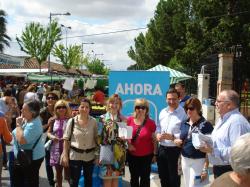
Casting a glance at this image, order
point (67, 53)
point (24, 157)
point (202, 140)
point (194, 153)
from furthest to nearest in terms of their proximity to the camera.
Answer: point (67, 53), point (24, 157), point (194, 153), point (202, 140)

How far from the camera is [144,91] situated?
774 cm

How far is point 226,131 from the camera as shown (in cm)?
430

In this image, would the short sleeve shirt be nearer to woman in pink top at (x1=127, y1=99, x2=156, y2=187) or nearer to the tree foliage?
woman in pink top at (x1=127, y1=99, x2=156, y2=187)

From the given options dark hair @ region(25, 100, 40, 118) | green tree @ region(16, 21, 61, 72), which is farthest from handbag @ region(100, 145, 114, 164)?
green tree @ region(16, 21, 61, 72)

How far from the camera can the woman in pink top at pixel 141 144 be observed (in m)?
6.05

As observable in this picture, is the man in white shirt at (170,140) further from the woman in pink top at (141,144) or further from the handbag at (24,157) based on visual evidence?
the handbag at (24,157)

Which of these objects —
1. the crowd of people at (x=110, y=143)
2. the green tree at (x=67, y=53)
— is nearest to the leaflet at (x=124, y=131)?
the crowd of people at (x=110, y=143)

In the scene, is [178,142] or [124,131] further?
[124,131]

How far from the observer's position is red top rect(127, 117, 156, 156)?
605 cm

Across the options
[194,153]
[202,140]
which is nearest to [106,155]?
[194,153]

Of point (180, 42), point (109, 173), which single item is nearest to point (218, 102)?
point (109, 173)

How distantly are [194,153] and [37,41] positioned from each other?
1365 inches

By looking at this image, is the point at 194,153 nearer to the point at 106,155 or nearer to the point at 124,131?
the point at 124,131

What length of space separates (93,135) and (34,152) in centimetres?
89
